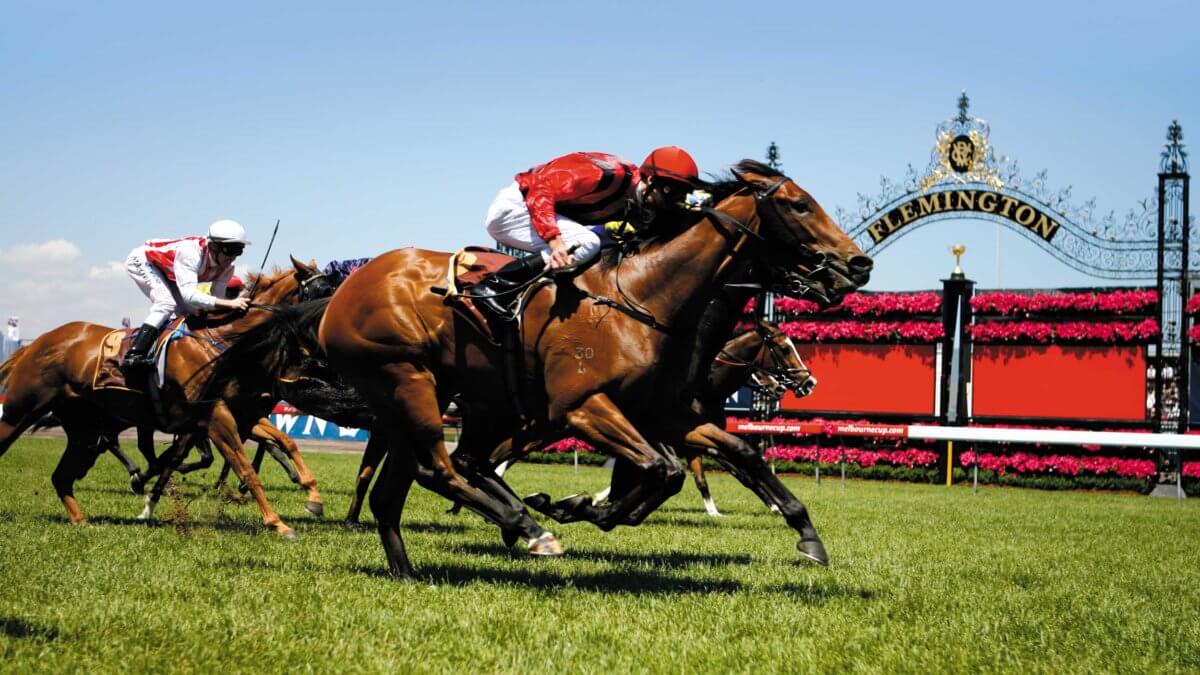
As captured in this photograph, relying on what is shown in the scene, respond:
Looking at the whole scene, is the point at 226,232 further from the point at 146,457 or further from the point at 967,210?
the point at 967,210

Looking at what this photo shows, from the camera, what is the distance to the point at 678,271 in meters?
6.48

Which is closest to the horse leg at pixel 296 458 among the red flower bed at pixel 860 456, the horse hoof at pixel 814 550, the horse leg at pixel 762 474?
the horse leg at pixel 762 474

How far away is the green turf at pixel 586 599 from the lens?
4480 mm

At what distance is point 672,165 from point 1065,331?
649 inches

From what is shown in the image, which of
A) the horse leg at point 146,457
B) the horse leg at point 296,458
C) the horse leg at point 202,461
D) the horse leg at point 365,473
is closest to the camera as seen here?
the horse leg at point 365,473

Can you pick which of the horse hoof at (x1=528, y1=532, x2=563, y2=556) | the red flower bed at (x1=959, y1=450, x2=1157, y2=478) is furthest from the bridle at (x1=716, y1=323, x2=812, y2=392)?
the red flower bed at (x1=959, y1=450, x2=1157, y2=478)

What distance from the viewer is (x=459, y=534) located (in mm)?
9469

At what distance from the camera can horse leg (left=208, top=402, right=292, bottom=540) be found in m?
9.12

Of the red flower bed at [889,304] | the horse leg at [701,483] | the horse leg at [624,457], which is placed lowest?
the horse leg at [701,483]

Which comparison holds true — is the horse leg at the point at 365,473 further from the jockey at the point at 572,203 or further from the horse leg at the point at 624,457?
the horse leg at the point at 624,457

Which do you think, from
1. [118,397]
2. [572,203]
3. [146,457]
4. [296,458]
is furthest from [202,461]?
[572,203]

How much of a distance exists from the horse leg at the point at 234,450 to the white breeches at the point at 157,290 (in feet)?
3.29

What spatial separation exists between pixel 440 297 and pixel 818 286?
2.08 meters

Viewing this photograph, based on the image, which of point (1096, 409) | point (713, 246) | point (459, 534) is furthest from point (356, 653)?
point (1096, 409)
